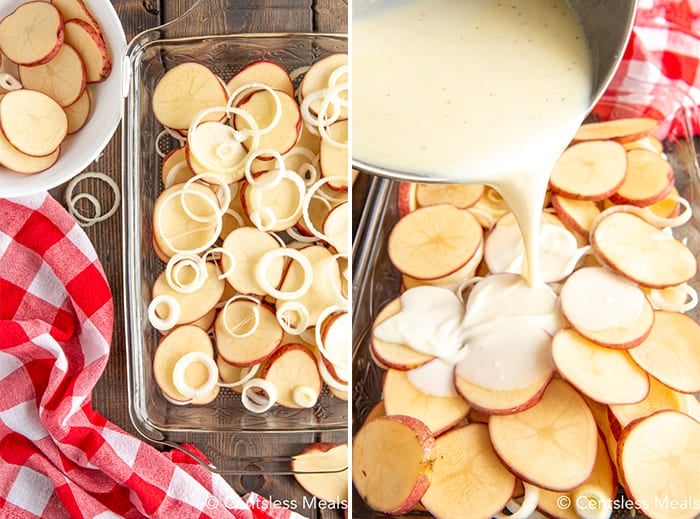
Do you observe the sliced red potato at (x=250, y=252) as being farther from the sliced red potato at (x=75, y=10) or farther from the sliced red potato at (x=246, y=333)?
the sliced red potato at (x=75, y=10)

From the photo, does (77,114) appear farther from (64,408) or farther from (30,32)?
(64,408)

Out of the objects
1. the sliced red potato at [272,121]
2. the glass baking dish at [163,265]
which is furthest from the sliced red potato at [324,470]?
the sliced red potato at [272,121]

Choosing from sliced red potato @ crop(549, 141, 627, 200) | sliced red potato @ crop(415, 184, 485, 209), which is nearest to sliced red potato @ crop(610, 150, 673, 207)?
sliced red potato @ crop(549, 141, 627, 200)

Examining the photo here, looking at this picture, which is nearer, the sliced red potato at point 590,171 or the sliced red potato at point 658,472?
the sliced red potato at point 658,472

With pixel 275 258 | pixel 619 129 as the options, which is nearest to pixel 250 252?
pixel 275 258

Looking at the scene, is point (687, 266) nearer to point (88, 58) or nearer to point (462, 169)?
point (462, 169)

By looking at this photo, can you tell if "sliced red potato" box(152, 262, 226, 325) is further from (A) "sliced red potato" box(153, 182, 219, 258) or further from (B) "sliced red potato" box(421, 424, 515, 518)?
(B) "sliced red potato" box(421, 424, 515, 518)
